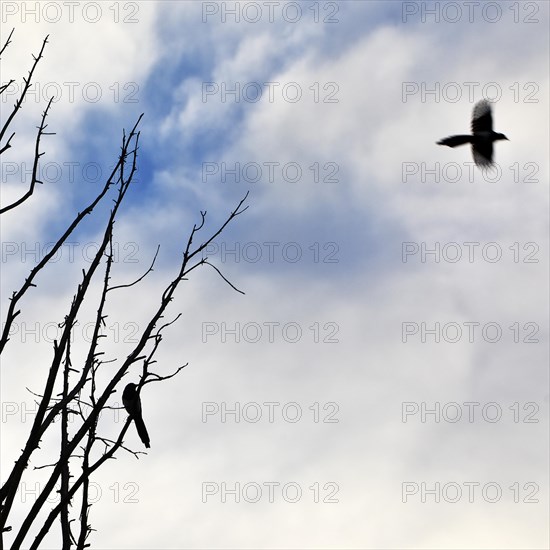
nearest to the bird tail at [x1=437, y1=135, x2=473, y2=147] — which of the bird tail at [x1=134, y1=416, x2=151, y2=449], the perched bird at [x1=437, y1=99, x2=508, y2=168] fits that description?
the perched bird at [x1=437, y1=99, x2=508, y2=168]

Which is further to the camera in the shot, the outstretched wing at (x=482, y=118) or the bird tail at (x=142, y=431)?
the outstretched wing at (x=482, y=118)

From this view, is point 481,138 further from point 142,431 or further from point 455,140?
point 142,431

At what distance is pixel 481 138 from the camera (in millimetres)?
9180

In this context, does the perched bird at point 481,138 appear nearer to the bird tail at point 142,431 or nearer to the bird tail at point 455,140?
the bird tail at point 455,140

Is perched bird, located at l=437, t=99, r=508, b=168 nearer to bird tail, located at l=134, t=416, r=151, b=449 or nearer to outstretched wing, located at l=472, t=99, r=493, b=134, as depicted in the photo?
outstretched wing, located at l=472, t=99, r=493, b=134

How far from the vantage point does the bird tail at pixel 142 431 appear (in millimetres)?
5728

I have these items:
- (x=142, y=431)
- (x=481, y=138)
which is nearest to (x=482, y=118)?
(x=481, y=138)

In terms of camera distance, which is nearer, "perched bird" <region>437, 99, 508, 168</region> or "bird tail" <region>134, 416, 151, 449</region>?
"bird tail" <region>134, 416, 151, 449</region>

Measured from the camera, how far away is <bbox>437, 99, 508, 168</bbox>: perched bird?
896 cm

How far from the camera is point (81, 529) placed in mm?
3896

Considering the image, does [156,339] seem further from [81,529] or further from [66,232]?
[81,529]

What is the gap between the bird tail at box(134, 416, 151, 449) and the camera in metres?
5.73

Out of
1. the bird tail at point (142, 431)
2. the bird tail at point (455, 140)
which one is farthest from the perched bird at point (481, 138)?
the bird tail at point (142, 431)

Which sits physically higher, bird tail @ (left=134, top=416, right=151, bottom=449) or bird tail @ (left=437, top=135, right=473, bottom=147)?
bird tail @ (left=437, top=135, right=473, bottom=147)
